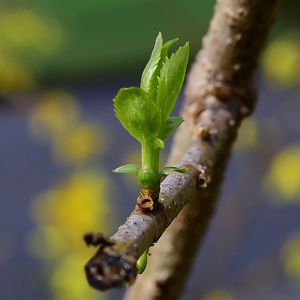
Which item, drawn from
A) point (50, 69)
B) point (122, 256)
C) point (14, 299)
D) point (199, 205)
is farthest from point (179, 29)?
point (122, 256)

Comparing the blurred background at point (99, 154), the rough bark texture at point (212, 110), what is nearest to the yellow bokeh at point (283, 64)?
the blurred background at point (99, 154)

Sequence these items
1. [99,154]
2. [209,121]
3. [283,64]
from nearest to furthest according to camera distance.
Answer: [209,121] → [283,64] → [99,154]

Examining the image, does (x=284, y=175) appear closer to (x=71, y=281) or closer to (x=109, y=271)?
(x=71, y=281)

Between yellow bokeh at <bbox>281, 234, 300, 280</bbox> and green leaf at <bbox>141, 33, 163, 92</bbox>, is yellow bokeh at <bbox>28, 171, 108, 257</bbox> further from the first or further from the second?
green leaf at <bbox>141, 33, 163, 92</bbox>

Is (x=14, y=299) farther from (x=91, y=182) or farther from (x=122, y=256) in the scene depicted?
(x=122, y=256)

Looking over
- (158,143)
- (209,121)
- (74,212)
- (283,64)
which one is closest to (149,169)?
(158,143)

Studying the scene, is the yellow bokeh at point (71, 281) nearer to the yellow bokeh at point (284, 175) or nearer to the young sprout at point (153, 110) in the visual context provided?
the yellow bokeh at point (284, 175)
